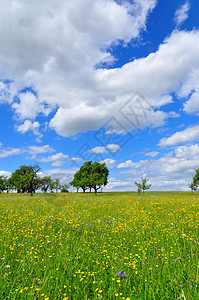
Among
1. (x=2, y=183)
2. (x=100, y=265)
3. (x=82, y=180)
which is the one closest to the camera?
(x=100, y=265)

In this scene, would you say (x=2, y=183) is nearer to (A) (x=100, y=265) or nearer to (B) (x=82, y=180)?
(B) (x=82, y=180)

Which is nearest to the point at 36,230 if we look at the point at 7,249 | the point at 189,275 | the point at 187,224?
the point at 7,249

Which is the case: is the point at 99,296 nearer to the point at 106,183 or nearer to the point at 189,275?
the point at 189,275

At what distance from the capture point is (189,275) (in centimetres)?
357

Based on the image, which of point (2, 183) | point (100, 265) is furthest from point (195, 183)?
point (2, 183)

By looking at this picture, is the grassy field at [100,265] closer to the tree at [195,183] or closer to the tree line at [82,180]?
the tree line at [82,180]

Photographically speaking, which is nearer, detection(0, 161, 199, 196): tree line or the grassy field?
the grassy field

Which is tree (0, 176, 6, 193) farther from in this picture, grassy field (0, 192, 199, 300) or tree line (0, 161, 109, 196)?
grassy field (0, 192, 199, 300)

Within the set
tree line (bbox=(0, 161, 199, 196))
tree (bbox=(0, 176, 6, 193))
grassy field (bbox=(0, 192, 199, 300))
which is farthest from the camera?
tree (bbox=(0, 176, 6, 193))

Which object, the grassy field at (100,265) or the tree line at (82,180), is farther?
the tree line at (82,180)

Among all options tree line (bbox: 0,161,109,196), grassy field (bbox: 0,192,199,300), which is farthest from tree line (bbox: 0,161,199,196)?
grassy field (bbox: 0,192,199,300)

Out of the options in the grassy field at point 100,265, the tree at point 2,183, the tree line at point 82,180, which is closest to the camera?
the grassy field at point 100,265

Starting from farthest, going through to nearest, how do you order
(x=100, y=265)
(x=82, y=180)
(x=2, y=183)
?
(x=2, y=183) < (x=82, y=180) < (x=100, y=265)

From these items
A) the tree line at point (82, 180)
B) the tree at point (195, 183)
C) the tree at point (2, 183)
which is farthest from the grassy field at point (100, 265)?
the tree at point (2, 183)
